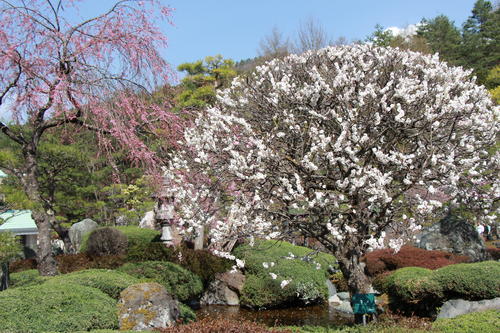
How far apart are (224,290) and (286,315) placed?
226cm

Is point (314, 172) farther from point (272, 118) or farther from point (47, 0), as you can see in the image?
point (47, 0)

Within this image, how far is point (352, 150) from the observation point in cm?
651

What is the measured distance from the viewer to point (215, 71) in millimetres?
28922

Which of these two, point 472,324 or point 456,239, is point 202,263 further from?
point 456,239

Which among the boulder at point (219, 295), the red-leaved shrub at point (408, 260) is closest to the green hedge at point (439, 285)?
the red-leaved shrub at point (408, 260)

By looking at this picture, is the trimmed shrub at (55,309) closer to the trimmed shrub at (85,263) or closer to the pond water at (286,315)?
the trimmed shrub at (85,263)

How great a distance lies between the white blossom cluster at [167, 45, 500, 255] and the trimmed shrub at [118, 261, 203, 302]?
115 inches

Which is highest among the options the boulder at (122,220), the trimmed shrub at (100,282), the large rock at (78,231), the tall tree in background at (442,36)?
the tall tree in background at (442,36)

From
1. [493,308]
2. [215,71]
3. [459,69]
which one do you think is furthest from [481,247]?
[215,71]

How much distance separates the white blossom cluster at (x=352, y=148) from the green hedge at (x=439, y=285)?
2.34 m

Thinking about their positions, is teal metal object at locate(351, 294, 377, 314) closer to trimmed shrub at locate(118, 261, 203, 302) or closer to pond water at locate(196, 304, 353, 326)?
pond water at locate(196, 304, 353, 326)

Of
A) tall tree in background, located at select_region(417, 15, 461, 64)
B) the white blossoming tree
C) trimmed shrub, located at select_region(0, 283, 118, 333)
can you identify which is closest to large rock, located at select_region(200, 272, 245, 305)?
the white blossoming tree

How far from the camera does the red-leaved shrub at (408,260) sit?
14.0m

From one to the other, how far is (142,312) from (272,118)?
12.6ft
